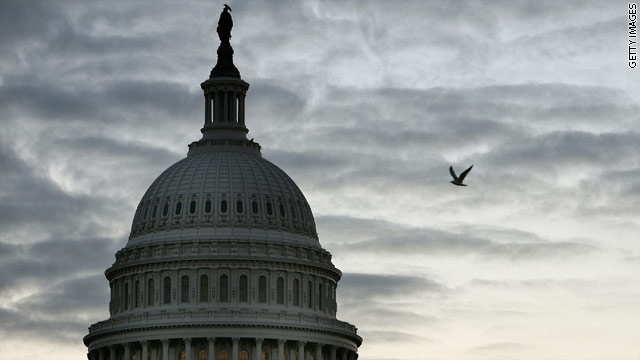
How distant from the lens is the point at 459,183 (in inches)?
4781
